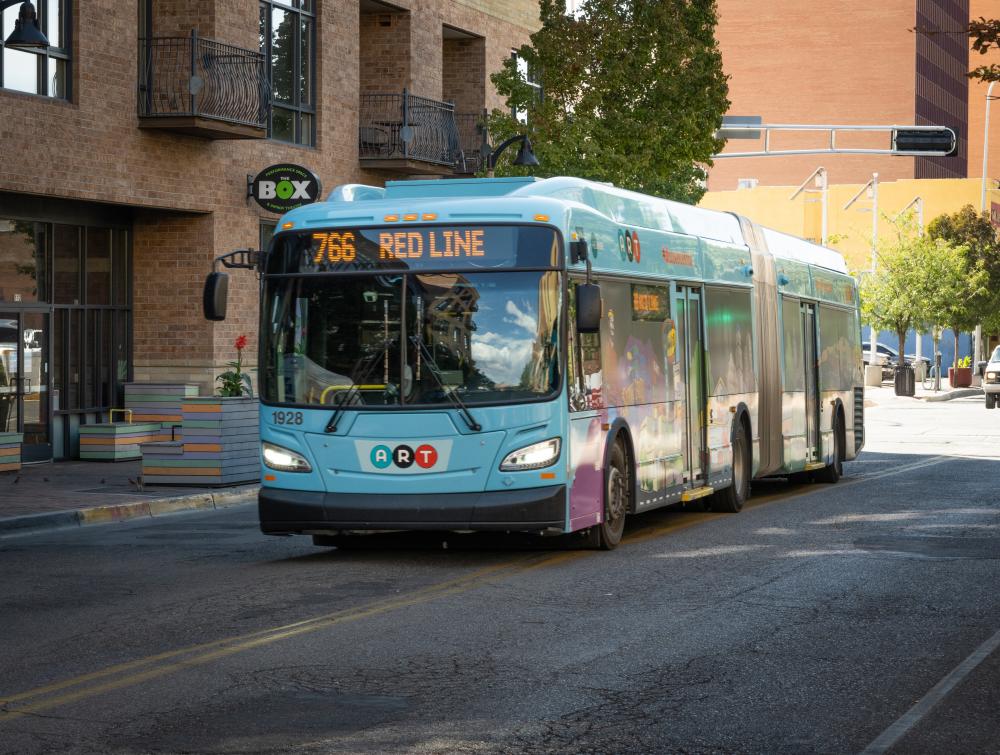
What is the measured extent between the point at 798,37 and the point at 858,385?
99.5 meters

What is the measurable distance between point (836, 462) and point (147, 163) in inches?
438

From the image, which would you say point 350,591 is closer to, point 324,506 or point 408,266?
point 324,506

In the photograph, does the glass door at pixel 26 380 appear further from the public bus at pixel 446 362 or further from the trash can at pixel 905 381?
the trash can at pixel 905 381

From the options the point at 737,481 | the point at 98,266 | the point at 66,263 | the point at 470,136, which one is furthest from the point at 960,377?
the point at 737,481

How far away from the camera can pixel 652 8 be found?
1250 inches

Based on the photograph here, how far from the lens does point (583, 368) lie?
512 inches

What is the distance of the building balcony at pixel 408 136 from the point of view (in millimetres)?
31109

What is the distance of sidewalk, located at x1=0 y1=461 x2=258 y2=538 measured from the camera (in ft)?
53.9

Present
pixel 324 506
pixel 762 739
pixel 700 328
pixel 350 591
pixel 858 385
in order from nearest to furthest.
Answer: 1. pixel 762 739
2. pixel 350 591
3. pixel 324 506
4. pixel 700 328
5. pixel 858 385

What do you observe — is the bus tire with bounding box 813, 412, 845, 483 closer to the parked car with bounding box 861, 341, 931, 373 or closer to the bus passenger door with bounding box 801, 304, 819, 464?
the bus passenger door with bounding box 801, 304, 819, 464

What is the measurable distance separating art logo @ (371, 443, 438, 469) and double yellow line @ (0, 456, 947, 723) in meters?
0.90

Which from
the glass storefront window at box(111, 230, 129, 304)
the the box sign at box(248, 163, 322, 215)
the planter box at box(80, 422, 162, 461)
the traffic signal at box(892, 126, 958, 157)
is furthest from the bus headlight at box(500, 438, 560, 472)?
the traffic signal at box(892, 126, 958, 157)

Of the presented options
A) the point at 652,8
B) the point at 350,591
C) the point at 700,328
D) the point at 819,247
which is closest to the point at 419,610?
the point at 350,591

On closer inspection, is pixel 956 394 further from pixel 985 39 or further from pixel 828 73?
pixel 828 73
